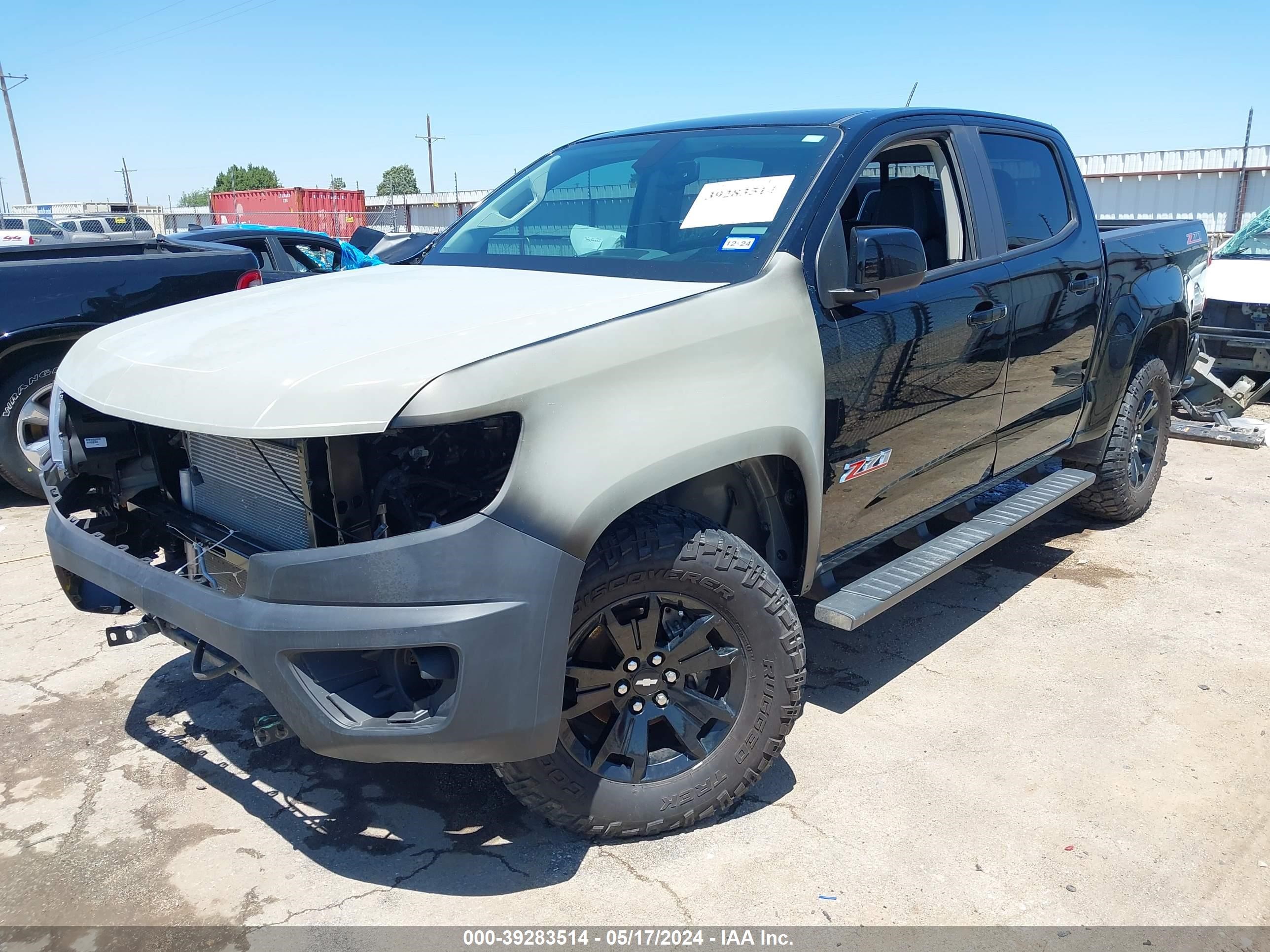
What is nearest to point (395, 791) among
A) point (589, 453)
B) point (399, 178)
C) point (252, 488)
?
point (252, 488)

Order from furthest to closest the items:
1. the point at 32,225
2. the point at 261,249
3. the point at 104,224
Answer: the point at 104,224 → the point at 32,225 → the point at 261,249

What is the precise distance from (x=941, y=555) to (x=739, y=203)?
1.46 m

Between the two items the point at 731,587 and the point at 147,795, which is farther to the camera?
the point at 147,795

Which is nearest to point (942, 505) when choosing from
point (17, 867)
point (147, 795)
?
point (147, 795)

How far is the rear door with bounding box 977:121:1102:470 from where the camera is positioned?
3.93m

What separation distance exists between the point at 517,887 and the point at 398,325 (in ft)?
4.91

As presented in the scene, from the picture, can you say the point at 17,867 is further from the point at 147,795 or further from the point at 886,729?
the point at 886,729

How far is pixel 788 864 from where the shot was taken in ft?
8.79

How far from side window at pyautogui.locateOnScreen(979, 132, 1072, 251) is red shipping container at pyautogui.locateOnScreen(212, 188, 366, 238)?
32.5 m

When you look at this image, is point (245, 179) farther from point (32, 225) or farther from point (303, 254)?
point (303, 254)

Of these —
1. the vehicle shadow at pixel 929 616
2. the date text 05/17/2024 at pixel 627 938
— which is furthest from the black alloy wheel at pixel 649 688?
the vehicle shadow at pixel 929 616

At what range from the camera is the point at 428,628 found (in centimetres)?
215

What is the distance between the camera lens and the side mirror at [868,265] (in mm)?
2928

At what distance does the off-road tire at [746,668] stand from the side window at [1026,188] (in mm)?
2086
